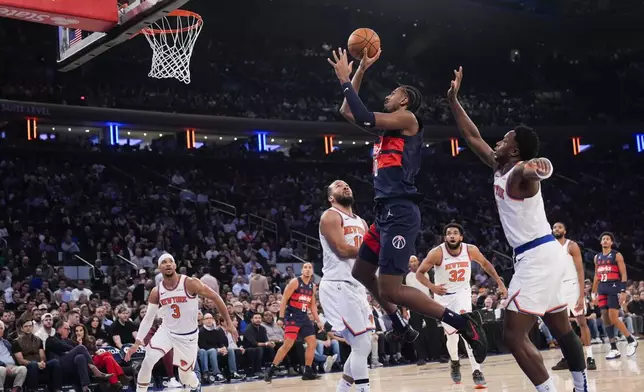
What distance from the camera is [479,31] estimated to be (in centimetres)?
3784

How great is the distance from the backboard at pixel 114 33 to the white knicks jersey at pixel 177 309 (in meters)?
3.27

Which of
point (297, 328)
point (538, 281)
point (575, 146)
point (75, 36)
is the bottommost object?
point (297, 328)

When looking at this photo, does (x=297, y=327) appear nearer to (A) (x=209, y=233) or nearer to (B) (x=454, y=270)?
(B) (x=454, y=270)

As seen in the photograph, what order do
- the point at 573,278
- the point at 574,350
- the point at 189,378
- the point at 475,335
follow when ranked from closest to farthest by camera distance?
the point at 574,350, the point at 475,335, the point at 189,378, the point at 573,278

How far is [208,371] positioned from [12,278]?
5.94 m

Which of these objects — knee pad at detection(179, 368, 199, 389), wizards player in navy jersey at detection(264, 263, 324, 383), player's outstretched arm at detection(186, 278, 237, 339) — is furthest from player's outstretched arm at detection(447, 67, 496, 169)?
wizards player in navy jersey at detection(264, 263, 324, 383)

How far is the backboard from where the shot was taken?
975cm

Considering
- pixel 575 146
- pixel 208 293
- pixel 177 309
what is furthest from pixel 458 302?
pixel 575 146

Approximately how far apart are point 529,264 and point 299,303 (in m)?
8.12

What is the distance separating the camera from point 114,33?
1012cm

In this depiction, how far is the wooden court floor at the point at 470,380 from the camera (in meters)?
9.31

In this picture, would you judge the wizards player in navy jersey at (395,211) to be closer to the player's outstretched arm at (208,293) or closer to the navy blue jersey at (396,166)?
the navy blue jersey at (396,166)

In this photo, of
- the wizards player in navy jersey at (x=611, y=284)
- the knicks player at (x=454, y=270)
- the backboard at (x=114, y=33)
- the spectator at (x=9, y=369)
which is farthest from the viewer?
the wizards player in navy jersey at (x=611, y=284)

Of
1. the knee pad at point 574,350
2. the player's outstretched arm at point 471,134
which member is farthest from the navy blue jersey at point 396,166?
the knee pad at point 574,350
